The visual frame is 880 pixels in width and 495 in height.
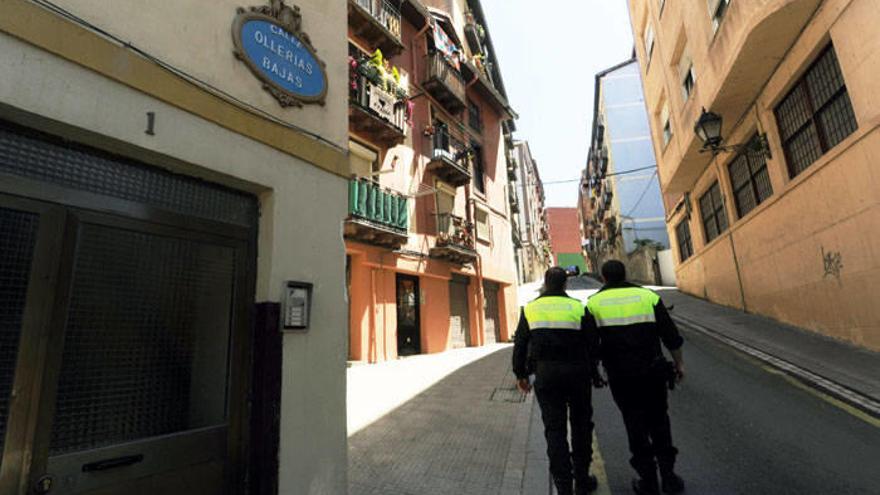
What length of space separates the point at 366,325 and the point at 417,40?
9.92 metres

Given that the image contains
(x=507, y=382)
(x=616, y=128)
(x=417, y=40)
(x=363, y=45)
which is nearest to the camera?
(x=507, y=382)

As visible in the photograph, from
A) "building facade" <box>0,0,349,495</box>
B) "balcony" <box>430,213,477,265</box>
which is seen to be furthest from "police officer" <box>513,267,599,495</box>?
"balcony" <box>430,213,477,265</box>

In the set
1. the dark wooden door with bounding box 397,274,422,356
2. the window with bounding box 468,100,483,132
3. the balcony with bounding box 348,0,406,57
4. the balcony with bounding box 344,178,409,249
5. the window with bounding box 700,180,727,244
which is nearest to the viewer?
the balcony with bounding box 344,178,409,249

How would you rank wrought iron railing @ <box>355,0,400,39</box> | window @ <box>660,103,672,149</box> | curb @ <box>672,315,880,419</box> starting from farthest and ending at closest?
window @ <box>660,103,672,149</box>
wrought iron railing @ <box>355,0,400,39</box>
curb @ <box>672,315,880,419</box>

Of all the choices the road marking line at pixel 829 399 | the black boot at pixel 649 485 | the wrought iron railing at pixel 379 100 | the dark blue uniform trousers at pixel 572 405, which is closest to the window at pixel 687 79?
the wrought iron railing at pixel 379 100

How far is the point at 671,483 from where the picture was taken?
3221mm

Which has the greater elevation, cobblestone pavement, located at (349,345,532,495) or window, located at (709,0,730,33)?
window, located at (709,0,730,33)

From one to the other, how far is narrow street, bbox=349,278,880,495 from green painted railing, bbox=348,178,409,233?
→ 4.72 m

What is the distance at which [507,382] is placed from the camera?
25.1 ft

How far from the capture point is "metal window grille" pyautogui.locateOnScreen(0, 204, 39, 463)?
5.68ft

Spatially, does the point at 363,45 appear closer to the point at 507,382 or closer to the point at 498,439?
the point at 507,382

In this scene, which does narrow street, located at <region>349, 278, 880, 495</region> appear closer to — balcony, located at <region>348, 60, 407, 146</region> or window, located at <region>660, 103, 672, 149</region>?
balcony, located at <region>348, 60, 407, 146</region>

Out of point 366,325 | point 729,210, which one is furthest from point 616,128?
point 366,325

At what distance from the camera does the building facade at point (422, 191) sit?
10422 mm
